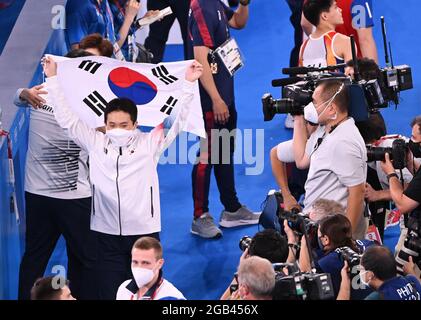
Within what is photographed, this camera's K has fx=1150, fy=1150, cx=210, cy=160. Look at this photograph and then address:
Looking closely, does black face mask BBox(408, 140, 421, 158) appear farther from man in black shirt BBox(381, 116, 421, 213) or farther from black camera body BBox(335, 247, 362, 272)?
black camera body BBox(335, 247, 362, 272)

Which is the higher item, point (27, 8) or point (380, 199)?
point (27, 8)

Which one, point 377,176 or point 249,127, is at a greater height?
point 249,127

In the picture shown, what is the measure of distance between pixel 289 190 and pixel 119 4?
3.06 metres

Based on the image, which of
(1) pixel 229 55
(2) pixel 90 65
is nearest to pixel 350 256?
(2) pixel 90 65

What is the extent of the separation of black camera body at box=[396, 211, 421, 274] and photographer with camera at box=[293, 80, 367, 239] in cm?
28

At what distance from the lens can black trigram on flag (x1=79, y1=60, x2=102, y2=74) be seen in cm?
715

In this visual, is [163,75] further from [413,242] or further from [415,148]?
[413,242]

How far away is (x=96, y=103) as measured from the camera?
23.3 feet

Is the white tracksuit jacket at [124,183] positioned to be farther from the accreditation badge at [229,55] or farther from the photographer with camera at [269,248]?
the accreditation badge at [229,55]

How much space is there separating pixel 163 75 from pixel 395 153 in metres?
1.53

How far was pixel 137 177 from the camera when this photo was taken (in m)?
6.55

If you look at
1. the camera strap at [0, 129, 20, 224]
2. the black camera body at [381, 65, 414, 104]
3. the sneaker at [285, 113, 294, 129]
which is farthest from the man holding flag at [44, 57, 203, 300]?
the sneaker at [285, 113, 294, 129]
